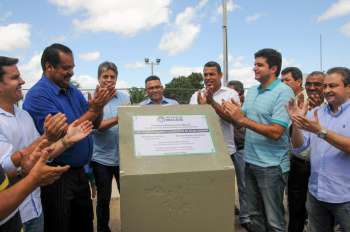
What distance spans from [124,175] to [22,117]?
0.82m

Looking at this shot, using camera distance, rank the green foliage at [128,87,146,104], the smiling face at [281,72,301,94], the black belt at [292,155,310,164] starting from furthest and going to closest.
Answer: the green foliage at [128,87,146,104], the smiling face at [281,72,301,94], the black belt at [292,155,310,164]

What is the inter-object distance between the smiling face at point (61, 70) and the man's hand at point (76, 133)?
586mm

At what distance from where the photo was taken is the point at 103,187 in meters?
4.14

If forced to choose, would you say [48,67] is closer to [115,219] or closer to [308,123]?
[308,123]

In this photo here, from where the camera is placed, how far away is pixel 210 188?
2.55 m

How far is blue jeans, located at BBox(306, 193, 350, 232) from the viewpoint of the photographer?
2.69 metres

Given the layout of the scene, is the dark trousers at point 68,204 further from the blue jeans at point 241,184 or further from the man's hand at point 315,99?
the man's hand at point 315,99

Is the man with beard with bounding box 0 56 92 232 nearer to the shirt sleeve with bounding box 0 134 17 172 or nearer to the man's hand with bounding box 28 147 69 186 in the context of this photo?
the shirt sleeve with bounding box 0 134 17 172

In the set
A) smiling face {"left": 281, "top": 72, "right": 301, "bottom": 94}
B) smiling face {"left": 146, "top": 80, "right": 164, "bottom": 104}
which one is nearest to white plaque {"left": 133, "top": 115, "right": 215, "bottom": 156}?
smiling face {"left": 146, "top": 80, "right": 164, "bottom": 104}

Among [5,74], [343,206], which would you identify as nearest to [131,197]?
[5,74]

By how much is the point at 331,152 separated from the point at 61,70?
87.3 inches

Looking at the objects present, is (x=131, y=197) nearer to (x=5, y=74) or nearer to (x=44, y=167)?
(x=44, y=167)

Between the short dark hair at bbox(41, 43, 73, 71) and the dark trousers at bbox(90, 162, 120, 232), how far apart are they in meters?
1.58

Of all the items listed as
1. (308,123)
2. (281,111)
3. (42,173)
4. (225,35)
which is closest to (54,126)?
(42,173)
